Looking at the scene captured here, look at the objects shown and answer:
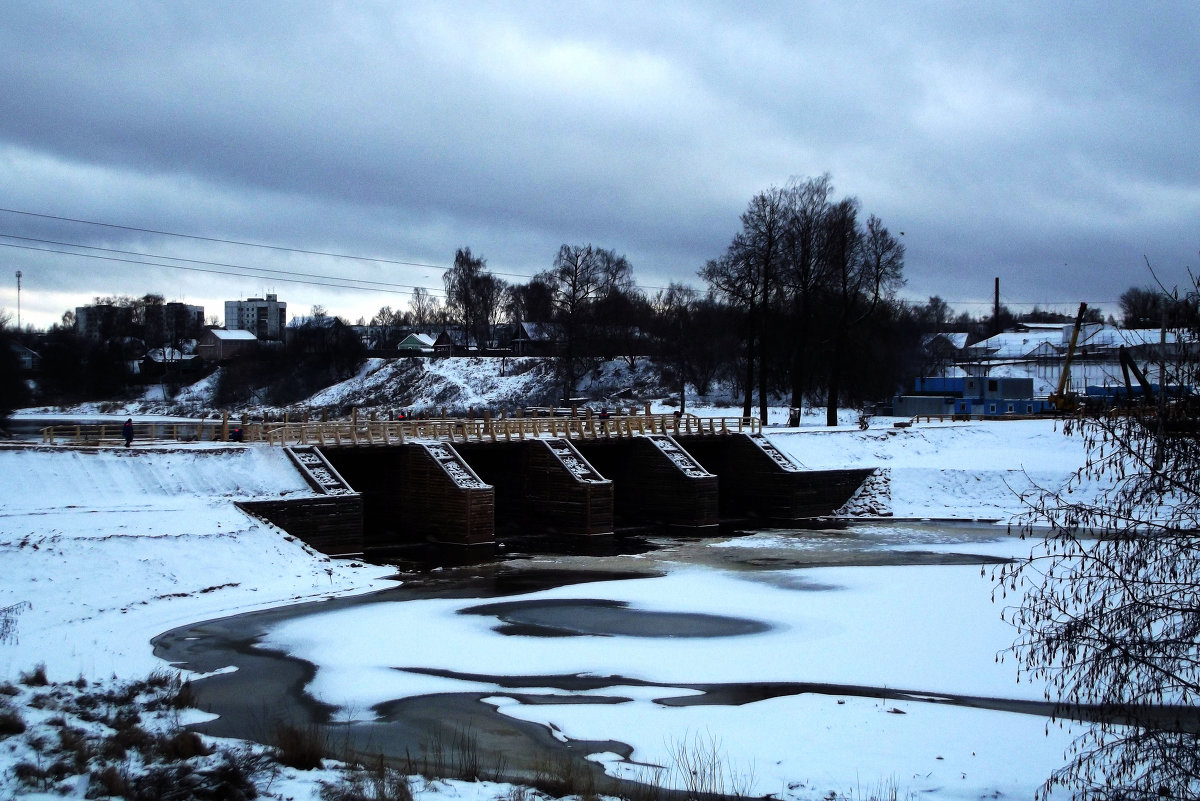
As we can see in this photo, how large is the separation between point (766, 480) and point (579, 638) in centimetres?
2329

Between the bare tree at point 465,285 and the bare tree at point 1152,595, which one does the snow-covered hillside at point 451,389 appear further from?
the bare tree at point 1152,595

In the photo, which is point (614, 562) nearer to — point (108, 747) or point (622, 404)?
point (108, 747)

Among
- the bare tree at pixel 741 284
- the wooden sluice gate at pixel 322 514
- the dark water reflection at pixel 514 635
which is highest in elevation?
the bare tree at pixel 741 284

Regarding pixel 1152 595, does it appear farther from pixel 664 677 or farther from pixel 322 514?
pixel 322 514

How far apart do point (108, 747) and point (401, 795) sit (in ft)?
11.5

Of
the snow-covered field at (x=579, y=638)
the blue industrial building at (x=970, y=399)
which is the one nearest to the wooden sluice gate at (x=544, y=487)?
the snow-covered field at (x=579, y=638)

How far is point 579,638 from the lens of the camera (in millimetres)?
18328

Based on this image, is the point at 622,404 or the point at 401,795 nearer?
the point at 401,795

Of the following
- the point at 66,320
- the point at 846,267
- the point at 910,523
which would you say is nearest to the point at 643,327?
the point at 846,267

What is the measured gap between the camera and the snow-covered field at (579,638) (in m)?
12.1

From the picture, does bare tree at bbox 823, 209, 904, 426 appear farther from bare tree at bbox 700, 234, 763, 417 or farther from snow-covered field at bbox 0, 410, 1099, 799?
snow-covered field at bbox 0, 410, 1099, 799

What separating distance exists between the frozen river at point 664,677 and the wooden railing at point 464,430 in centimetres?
855

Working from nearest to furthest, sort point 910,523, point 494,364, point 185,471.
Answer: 1. point 185,471
2. point 910,523
3. point 494,364

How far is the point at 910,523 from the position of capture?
1463 inches
